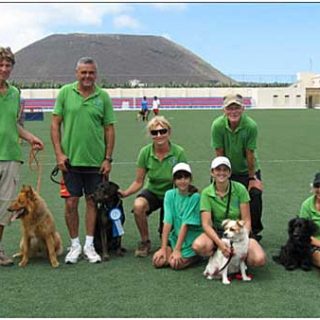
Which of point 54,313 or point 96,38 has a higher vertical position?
point 96,38

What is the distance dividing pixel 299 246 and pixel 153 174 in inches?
65.5

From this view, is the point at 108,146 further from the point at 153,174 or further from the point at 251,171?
the point at 251,171

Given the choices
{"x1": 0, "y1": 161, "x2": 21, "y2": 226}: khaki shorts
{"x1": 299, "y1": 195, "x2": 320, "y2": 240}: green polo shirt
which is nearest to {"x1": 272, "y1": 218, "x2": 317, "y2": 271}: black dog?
{"x1": 299, "y1": 195, "x2": 320, "y2": 240}: green polo shirt

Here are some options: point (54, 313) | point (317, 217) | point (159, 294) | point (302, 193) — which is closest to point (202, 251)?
point (159, 294)

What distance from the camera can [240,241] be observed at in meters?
5.01

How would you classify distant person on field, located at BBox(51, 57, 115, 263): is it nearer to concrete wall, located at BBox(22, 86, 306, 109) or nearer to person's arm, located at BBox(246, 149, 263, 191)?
person's arm, located at BBox(246, 149, 263, 191)

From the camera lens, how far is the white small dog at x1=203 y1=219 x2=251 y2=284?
496 centimetres

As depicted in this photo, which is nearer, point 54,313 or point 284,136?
point 54,313

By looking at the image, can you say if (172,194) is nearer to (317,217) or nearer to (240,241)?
(240,241)

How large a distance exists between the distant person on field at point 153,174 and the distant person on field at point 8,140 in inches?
44.4

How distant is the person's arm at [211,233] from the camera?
499cm

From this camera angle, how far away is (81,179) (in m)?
5.77

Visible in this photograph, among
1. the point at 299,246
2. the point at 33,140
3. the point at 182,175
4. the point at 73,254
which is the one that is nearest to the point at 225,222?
the point at 182,175

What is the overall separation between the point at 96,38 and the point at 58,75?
40.6 meters
